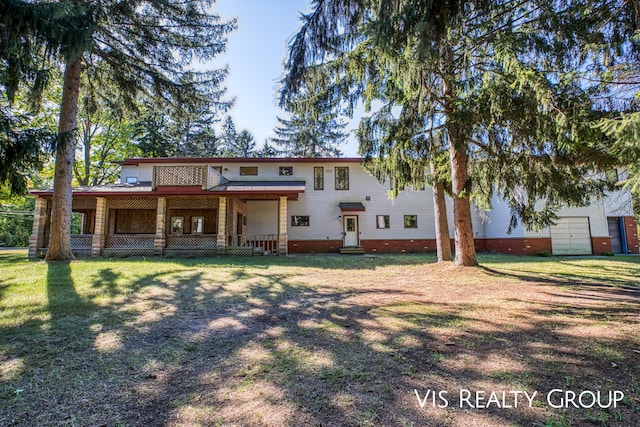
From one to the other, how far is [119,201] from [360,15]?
15051 mm

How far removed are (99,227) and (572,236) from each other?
2434 centimetres

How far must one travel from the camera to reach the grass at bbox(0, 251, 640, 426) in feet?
7.43

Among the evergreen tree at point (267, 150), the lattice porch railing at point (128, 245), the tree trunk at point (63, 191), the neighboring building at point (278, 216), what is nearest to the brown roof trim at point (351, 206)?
the neighboring building at point (278, 216)

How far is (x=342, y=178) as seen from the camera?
→ 1877 cm

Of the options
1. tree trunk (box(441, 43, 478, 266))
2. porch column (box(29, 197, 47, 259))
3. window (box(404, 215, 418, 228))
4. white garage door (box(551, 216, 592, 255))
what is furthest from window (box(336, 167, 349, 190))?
porch column (box(29, 197, 47, 259))

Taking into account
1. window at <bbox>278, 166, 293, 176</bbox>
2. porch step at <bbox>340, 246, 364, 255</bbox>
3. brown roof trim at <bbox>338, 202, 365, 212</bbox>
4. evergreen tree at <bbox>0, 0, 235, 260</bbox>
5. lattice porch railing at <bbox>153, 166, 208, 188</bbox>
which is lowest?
porch step at <bbox>340, 246, 364, 255</bbox>

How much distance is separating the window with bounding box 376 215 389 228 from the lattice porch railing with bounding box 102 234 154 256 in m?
12.3

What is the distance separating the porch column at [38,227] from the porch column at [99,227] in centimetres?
209

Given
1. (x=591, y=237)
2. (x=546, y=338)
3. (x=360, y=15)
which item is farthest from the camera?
(x=591, y=237)

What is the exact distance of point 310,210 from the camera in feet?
60.1

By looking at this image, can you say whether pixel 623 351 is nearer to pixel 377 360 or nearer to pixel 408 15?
pixel 377 360

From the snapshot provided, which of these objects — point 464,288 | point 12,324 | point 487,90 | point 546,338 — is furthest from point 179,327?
point 487,90

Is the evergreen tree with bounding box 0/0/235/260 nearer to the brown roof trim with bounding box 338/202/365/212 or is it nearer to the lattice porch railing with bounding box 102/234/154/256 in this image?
the lattice porch railing with bounding box 102/234/154/256

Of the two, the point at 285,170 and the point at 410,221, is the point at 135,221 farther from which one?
the point at 410,221
